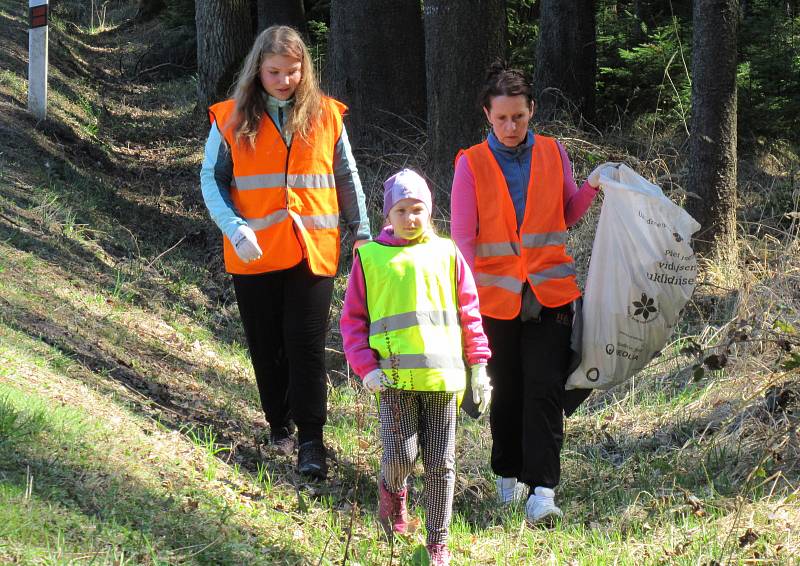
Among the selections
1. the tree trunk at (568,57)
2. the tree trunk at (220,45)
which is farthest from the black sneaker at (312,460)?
the tree trunk at (220,45)

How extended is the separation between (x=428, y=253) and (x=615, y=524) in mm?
1547

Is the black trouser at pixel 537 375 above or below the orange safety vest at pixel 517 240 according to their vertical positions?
below

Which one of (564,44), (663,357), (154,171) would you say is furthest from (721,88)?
(154,171)

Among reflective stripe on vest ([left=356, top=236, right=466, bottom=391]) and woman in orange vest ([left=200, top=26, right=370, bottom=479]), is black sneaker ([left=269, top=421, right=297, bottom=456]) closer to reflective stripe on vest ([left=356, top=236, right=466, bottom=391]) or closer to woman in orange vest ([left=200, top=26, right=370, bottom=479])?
woman in orange vest ([left=200, top=26, right=370, bottom=479])

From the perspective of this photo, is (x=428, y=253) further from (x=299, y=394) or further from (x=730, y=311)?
(x=730, y=311)

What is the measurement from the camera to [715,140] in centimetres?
778

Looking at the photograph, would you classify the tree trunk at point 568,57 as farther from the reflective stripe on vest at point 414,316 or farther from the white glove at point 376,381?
the white glove at point 376,381

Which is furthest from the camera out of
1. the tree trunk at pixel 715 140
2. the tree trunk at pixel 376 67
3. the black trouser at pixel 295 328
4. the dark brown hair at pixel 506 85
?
the tree trunk at pixel 376 67

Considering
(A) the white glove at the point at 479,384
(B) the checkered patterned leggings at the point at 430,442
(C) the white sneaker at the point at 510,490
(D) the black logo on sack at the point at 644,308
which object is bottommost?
(C) the white sneaker at the point at 510,490

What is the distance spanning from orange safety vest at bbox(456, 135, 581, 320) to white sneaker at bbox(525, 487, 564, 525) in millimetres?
816

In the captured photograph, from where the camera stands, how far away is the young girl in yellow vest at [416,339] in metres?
3.93

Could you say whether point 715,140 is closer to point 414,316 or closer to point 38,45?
point 414,316

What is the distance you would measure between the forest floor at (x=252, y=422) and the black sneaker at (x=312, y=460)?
0.22 feet

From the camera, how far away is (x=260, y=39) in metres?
4.79
